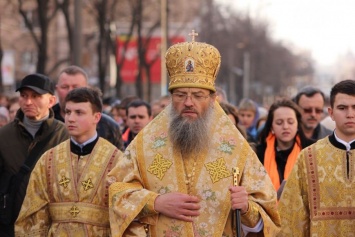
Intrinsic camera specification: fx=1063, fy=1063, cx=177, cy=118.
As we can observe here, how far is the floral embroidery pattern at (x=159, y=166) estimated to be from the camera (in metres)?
7.07

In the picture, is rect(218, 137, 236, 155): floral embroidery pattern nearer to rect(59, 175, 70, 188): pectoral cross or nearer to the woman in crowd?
rect(59, 175, 70, 188): pectoral cross

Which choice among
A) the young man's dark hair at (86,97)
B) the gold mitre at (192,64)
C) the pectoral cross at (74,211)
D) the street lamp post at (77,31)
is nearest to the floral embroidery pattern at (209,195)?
the gold mitre at (192,64)

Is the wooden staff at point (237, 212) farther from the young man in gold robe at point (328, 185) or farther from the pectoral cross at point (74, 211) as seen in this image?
the pectoral cross at point (74, 211)

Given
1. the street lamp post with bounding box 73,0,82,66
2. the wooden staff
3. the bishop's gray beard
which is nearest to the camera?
the wooden staff

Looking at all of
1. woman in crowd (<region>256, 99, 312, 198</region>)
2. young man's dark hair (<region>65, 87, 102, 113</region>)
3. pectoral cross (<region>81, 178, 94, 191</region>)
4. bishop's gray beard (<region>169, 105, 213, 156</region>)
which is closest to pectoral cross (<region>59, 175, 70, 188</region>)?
pectoral cross (<region>81, 178, 94, 191</region>)

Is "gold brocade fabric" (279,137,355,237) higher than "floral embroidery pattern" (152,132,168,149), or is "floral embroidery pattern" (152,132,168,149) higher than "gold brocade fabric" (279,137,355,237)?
"floral embroidery pattern" (152,132,168,149)

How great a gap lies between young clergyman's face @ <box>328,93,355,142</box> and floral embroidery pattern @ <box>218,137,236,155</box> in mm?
818

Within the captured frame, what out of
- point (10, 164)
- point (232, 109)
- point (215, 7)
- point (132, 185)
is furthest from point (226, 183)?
point (215, 7)

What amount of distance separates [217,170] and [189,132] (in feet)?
1.06

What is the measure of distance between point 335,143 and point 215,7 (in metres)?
50.4

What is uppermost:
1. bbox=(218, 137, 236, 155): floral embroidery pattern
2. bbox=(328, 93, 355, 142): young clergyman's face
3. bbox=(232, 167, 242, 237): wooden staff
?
bbox=(328, 93, 355, 142): young clergyman's face

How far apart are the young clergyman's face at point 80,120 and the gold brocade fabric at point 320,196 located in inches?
62.3

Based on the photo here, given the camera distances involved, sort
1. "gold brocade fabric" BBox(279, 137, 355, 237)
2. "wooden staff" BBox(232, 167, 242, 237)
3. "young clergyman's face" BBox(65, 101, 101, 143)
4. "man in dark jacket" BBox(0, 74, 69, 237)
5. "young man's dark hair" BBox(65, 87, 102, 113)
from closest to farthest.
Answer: "wooden staff" BBox(232, 167, 242, 237), "gold brocade fabric" BBox(279, 137, 355, 237), "young clergyman's face" BBox(65, 101, 101, 143), "young man's dark hair" BBox(65, 87, 102, 113), "man in dark jacket" BBox(0, 74, 69, 237)

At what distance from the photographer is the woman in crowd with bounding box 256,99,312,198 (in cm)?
994
